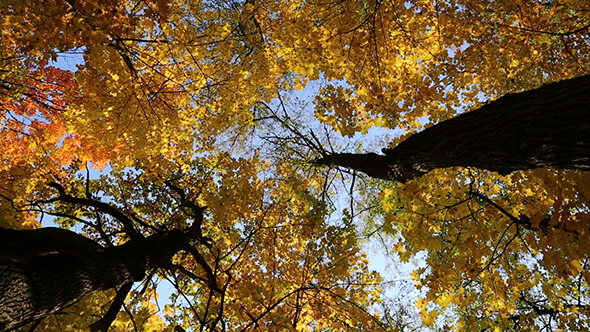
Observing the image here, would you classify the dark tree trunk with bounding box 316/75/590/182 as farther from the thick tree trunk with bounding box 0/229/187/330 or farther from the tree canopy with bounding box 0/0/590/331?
the thick tree trunk with bounding box 0/229/187/330

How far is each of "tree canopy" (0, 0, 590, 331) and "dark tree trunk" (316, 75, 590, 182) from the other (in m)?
0.01

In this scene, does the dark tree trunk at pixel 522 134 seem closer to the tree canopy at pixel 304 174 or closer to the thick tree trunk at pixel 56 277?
the tree canopy at pixel 304 174

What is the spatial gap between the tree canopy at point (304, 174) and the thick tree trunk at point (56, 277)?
0.01 meters

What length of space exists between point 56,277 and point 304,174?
6227 millimetres

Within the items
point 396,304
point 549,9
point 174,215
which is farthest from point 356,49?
point 396,304

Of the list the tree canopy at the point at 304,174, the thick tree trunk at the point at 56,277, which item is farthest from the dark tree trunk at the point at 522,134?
the thick tree trunk at the point at 56,277

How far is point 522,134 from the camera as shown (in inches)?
87.7

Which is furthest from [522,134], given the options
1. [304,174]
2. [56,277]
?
[304,174]

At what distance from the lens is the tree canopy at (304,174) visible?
8.68ft

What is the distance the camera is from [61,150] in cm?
1041

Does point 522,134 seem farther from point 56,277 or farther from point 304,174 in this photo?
point 304,174

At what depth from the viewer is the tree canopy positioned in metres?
2.65

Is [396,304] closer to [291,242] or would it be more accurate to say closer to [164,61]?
[291,242]

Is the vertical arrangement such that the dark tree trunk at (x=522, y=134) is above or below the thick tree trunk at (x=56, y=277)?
above
